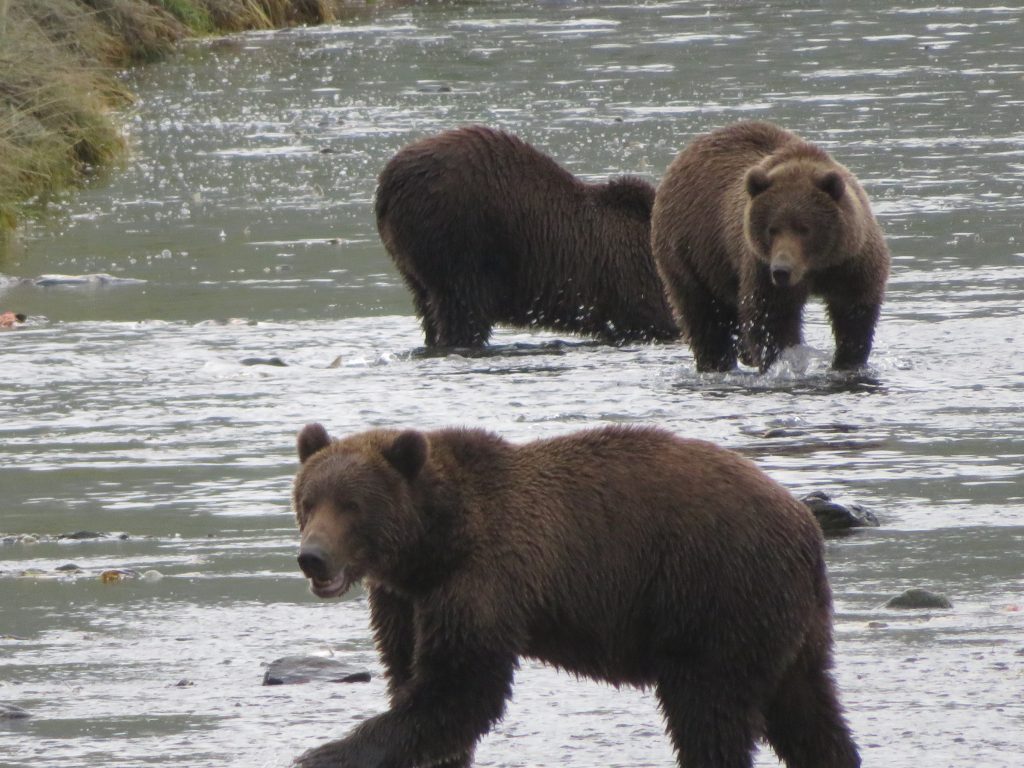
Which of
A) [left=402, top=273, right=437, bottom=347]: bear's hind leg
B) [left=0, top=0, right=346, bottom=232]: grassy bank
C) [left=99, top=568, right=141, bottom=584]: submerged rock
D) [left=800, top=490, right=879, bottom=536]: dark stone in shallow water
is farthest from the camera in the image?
[left=0, top=0, right=346, bottom=232]: grassy bank

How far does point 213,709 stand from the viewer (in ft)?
18.2

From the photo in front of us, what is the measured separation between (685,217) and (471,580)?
6.54m

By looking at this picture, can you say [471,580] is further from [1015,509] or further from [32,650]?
[1015,509]

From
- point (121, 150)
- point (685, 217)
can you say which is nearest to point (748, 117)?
point (121, 150)

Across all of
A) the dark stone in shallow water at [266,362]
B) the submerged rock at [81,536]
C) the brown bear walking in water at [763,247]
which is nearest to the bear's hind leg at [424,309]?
the dark stone in shallow water at [266,362]

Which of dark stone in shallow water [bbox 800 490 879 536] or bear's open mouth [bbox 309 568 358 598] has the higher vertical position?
bear's open mouth [bbox 309 568 358 598]

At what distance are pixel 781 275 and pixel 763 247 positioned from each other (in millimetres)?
377

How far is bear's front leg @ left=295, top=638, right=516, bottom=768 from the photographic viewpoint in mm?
4711

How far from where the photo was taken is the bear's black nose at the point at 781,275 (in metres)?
9.96

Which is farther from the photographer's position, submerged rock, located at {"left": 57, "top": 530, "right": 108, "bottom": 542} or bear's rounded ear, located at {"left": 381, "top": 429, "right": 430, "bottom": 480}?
submerged rock, located at {"left": 57, "top": 530, "right": 108, "bottom": 542}

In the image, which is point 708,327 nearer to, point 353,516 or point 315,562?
point 353,516

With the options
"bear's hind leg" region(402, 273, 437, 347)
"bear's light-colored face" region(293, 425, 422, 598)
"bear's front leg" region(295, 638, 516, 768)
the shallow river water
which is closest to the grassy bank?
the shallow river water

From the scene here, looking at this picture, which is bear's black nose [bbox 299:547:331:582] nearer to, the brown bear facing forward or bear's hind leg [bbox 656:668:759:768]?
the brown bear facing forward

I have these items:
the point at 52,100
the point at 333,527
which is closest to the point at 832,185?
the point at 333,527
